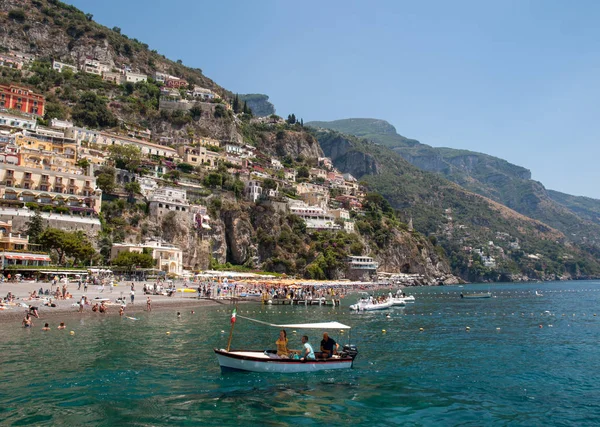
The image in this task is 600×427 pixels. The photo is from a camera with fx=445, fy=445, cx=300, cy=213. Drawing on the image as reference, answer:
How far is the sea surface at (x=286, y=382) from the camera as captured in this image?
11.6 m

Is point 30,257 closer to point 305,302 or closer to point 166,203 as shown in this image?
point 166,203

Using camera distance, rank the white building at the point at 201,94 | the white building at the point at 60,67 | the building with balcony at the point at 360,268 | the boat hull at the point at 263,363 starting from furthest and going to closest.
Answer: the white building at the point at 201,94 → the white building at the point at 60,67 → the building with balcony at the point at 360,268 → the boat hull at the point at 263,363

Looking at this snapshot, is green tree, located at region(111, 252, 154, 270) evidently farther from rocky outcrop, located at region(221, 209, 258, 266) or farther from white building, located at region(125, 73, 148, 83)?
white building, located at region(125, 73, 148, 83)

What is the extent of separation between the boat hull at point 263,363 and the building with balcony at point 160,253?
41.7m

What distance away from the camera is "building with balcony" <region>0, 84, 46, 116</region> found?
77875 millimetres

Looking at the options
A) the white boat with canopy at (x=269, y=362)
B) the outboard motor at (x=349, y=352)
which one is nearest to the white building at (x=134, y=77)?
the white boat with canopy at (x=269, y=362)

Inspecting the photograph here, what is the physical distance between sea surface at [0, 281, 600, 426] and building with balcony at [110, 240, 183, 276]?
29.3 m

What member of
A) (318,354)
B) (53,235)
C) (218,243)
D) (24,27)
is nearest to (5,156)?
(53,235)

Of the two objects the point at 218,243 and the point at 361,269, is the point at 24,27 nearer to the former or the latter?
the point at 218,243

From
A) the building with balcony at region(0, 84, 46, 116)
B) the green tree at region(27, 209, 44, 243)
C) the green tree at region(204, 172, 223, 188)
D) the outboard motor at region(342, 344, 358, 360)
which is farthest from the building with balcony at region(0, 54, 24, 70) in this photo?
the outboard motor at region(342, 344, 358, 360)

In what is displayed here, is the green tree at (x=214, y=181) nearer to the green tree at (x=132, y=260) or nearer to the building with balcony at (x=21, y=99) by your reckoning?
the green tree at (x=132, y=260)

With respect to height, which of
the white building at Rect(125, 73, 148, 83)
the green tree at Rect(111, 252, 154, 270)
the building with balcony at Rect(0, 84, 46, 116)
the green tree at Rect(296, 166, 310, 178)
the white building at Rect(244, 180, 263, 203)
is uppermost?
the white building at Rect(125, 73, 148, 83)

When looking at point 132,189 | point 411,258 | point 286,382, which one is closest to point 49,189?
point 132,189

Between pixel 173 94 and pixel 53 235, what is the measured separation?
2852 inches
